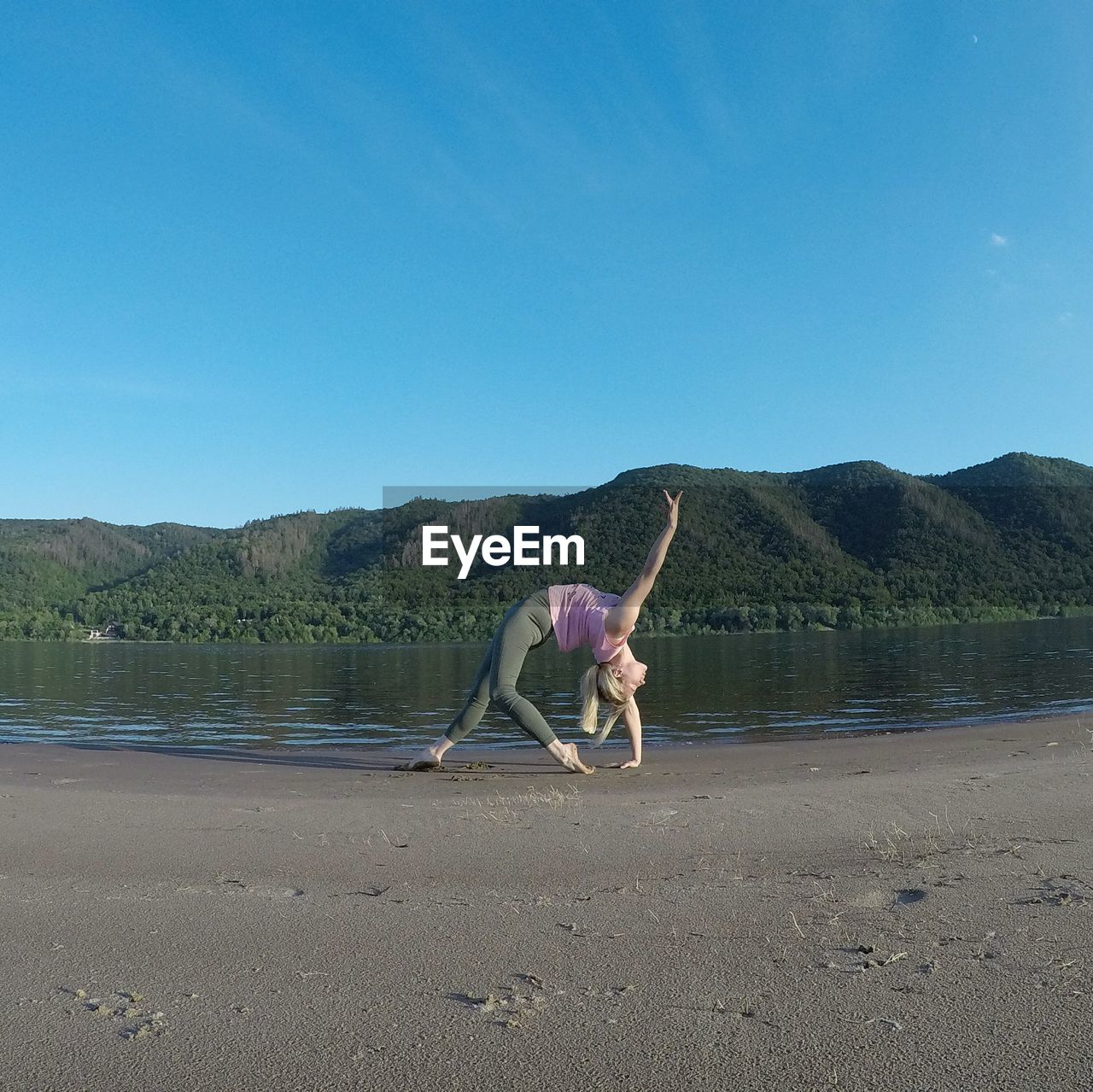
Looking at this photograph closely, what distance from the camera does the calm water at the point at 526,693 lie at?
869 inches

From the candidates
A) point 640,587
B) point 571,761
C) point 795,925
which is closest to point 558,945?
point 795,925

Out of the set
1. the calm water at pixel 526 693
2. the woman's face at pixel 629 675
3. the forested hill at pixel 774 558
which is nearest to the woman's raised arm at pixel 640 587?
the woman's face at pixel 629 675

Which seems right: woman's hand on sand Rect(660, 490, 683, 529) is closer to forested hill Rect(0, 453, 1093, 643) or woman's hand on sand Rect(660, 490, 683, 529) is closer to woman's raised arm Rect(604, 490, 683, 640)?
woman's raised arm Rect(604, 490, 683, 640)

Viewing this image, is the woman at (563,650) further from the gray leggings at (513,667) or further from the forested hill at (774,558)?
the forested hill at (774,558)

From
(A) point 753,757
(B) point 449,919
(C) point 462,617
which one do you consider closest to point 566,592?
(A) point 753,757

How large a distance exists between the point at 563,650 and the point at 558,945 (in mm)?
8109

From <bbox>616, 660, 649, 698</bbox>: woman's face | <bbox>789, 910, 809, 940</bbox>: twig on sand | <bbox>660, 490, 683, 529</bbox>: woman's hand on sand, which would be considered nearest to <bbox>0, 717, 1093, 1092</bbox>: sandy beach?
<bbox>789, 910, 809, 940</bbox>: twig on sand

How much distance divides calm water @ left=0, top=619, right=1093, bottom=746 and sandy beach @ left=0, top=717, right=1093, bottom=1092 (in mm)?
12113

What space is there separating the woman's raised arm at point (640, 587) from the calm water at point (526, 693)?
7.78 meters

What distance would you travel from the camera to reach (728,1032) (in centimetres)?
372

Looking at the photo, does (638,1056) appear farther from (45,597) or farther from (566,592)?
(45,597)

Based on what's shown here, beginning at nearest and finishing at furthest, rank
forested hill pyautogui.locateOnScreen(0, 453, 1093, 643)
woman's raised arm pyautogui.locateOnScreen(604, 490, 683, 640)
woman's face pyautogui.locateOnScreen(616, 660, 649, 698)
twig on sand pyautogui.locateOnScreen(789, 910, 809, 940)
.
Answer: twig on sand pyautogui.locateOnScreen(789, 910, 809, 940), woman's raised arm pyautogui.locateOnScreen(604, 490, 683, 640), woman's face pyautogui.locateOnScreen(616, 660, 649, 698), forested hill pyautogui.locateOnScreen(0, 453, 1093, 643)

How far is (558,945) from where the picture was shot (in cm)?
479

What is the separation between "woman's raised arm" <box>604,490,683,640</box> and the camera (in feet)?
38.8
